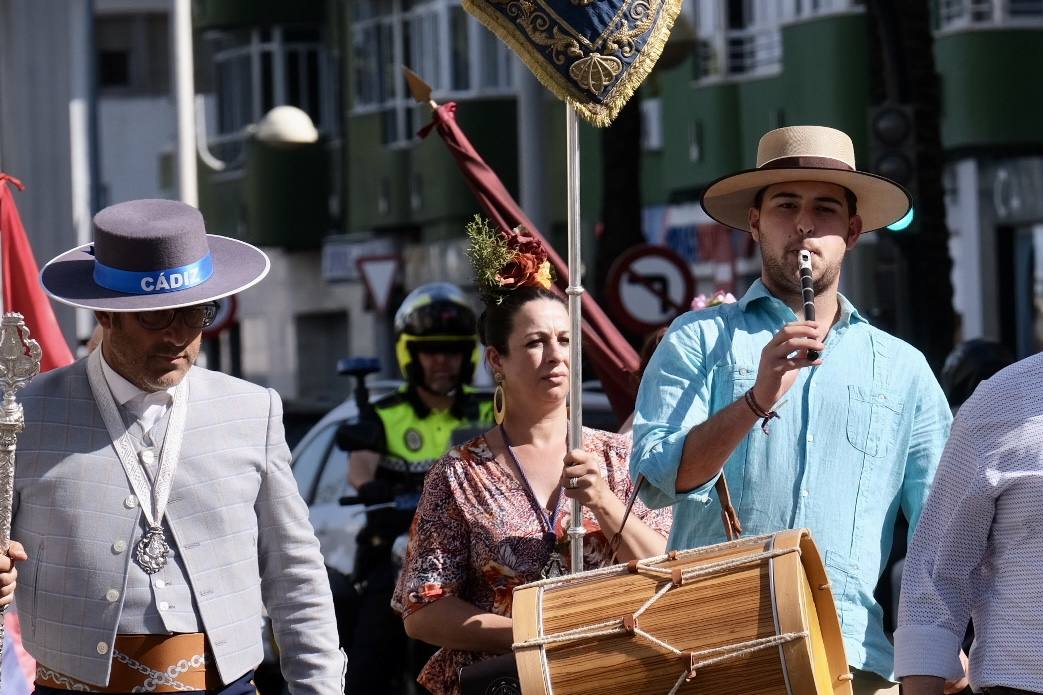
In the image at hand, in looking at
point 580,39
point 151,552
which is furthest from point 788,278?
point 151,552

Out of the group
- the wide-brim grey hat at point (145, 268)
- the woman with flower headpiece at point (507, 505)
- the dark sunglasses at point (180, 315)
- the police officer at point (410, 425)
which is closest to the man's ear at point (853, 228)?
the woman with flower headpiece at point (507, 505)

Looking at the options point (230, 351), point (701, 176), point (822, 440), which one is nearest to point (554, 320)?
point (822, 440)

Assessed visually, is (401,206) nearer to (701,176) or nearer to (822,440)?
(701,176)

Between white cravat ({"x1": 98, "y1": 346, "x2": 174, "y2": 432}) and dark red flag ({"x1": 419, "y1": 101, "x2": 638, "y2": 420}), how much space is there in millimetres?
1832

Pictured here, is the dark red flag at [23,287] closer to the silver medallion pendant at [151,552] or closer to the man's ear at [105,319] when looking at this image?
A: the man's ear at [105,319]

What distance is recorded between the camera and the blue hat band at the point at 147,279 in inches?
202

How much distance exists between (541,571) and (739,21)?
81.4 ft

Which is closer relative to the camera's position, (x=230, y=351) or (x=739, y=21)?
(x=739, y=21)

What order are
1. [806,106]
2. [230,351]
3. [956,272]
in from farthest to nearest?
[230,351], [806,106], [956,272]

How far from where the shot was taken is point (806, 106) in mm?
27359

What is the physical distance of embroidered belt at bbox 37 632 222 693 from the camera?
4988 millimetres

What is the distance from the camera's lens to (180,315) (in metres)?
5.14

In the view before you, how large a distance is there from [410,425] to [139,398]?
14.3 ft

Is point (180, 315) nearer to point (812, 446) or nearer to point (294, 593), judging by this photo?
point (294, 593)
